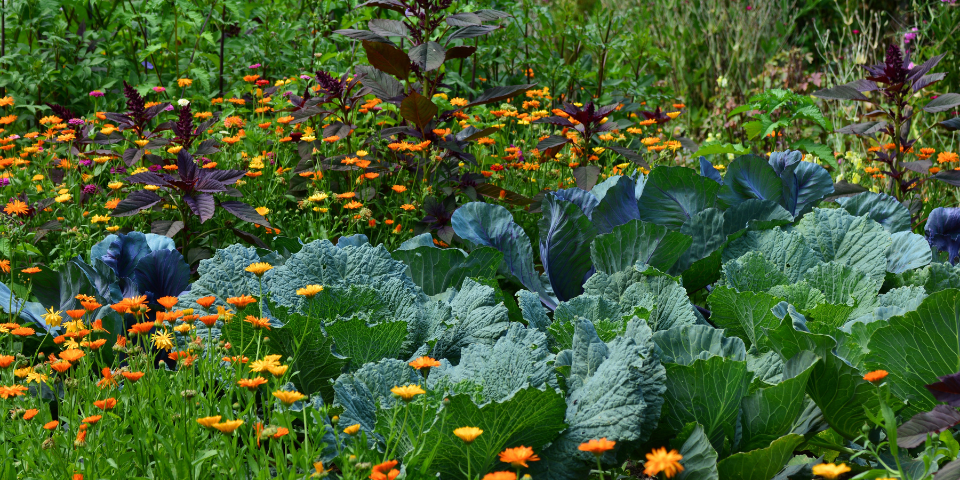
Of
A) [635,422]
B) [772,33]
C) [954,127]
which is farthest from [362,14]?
[772,33]

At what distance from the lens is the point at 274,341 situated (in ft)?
5.24

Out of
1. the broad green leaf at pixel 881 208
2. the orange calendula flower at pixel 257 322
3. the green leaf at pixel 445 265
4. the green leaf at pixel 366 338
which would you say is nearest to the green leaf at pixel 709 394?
the green leaf at pixel 366 338

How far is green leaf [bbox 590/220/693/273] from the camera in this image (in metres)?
1.85

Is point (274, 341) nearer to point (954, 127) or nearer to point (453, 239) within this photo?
point (453, 239)

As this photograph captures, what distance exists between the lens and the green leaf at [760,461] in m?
1.26

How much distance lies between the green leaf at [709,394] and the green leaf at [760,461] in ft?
0.24

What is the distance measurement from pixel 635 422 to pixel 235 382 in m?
0.73

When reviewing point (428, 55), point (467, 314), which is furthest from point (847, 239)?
point (428, 55)

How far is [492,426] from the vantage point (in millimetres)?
1265

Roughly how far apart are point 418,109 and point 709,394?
1740 millimetres

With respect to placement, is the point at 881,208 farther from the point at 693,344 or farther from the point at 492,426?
the point at 492,426

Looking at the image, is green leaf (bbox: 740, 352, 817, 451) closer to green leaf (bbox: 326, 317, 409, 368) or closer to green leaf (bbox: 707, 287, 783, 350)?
green leaf (bbox: 707, 287, 783, 350)

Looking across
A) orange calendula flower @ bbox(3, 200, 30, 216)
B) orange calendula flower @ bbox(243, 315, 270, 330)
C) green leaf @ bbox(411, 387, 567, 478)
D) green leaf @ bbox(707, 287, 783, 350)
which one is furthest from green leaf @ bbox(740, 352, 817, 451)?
orange calendula flower @ bbox(3, 200, 30, 216)

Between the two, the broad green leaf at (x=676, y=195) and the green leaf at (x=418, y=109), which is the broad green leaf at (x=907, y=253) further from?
the green leaf at (x=418, y=109)
